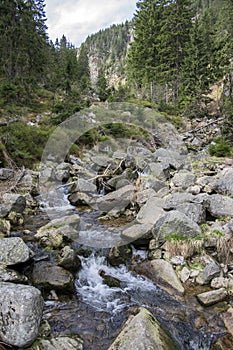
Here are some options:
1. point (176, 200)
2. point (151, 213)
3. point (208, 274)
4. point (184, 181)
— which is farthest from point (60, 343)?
point (184, 181)

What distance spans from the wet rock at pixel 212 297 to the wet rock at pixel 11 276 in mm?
3364

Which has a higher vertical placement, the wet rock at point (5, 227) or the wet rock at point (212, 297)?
the wet rock at point (5, 227)

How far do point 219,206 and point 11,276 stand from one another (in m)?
5.36

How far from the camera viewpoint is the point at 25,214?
9094mm

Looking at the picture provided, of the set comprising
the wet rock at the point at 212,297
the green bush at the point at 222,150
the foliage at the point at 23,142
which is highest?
the foliage at the point at 23,142

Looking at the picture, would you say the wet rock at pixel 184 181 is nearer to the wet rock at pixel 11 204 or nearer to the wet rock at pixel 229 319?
the wet rock at pixel 229 319

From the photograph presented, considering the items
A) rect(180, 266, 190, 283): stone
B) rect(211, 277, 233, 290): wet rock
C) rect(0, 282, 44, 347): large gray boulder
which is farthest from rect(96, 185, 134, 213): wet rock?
rect(0, 282, 44, 347): large gray boulder

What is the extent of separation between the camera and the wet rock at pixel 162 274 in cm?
533

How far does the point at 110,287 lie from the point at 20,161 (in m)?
9.74

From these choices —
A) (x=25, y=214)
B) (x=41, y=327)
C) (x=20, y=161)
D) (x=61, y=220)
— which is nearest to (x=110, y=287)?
(x=41, y=327)

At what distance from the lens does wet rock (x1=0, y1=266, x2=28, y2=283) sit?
15.7 ft

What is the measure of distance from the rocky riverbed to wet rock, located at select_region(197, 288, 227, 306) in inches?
0.7

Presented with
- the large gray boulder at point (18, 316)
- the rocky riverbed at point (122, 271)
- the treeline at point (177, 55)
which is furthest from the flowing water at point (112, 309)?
the treeline at point (177, 55)

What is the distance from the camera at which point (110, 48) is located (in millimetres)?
111125
